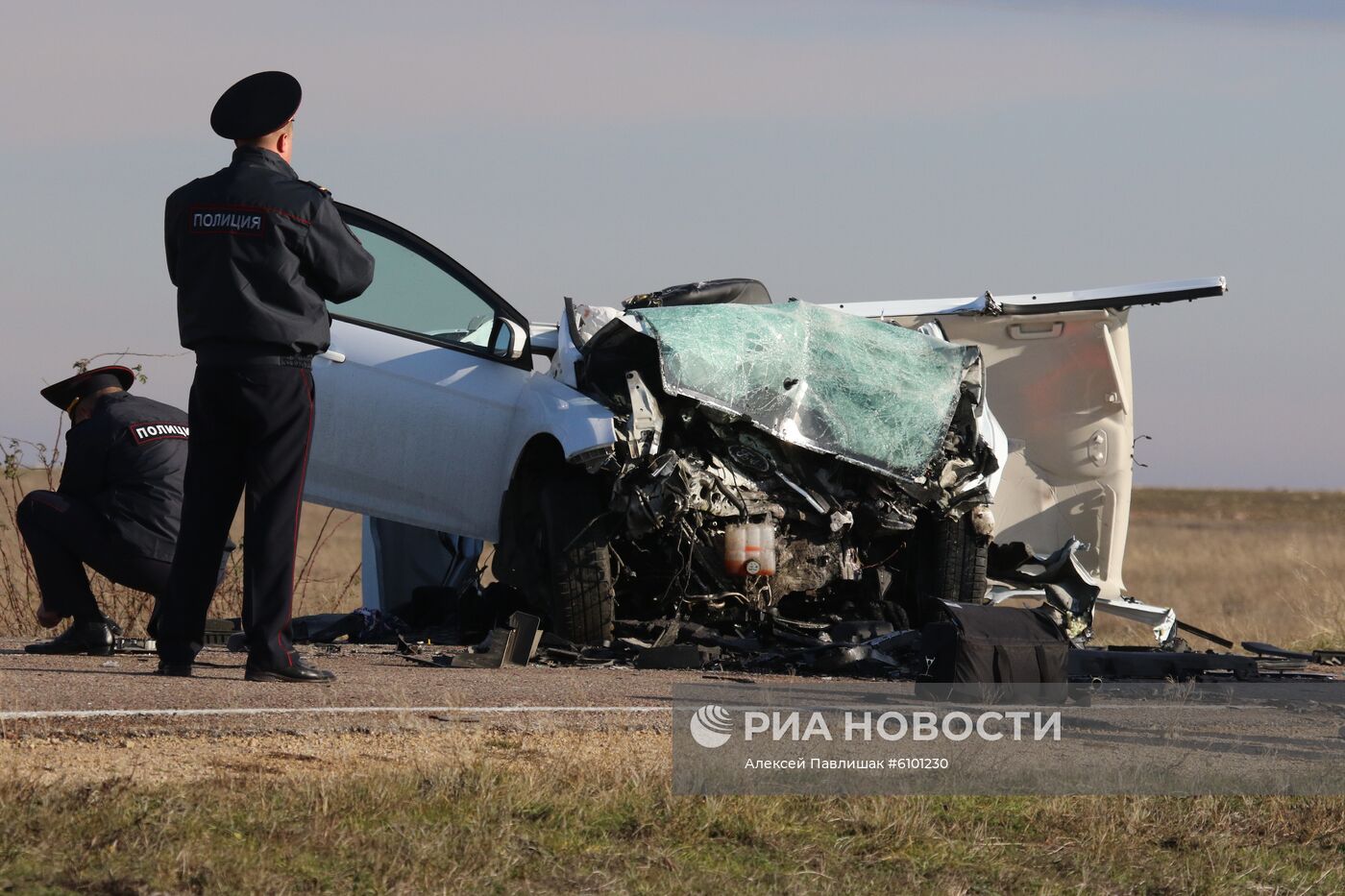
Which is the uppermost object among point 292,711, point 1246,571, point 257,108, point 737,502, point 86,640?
point 257,108

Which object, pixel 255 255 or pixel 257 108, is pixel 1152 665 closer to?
pixel 255 255

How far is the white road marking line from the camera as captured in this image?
19.2ft

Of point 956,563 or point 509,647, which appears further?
point 956,563

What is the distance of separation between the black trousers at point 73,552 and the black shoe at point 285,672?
1198mm

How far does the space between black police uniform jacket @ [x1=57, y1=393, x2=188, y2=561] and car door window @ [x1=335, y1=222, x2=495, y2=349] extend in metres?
1.65

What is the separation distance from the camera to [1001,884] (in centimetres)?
484

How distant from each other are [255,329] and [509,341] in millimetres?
2934

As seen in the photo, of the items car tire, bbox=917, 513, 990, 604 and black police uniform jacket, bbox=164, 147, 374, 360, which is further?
car tire, bbox=917, 513, 990, 604

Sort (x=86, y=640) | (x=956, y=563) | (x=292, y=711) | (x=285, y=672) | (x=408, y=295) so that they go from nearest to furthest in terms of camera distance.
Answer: (x=292, y=711) → (x=285, y=672) → (x=86, y=640) → (x=408, y=295) → (x=956, y=563)

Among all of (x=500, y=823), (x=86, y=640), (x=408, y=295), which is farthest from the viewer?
(x=408, y=295)

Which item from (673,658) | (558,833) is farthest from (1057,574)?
(558,833)

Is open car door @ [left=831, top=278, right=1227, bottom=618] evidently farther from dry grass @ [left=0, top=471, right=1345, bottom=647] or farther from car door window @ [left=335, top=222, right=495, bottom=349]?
car door window @ [left=335, top=222, right=495, bottom=349]

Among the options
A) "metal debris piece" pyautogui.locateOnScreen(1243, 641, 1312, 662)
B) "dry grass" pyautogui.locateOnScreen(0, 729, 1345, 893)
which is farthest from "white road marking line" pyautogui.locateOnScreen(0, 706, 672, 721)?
"metal debris piece" pyautogui.locateOnScreen(1243, 641, 1312, 662)

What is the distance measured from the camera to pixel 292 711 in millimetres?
6098
